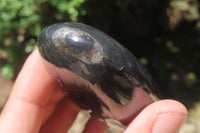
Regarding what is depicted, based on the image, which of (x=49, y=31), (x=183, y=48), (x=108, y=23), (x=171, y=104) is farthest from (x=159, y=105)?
(x=183, y=48)

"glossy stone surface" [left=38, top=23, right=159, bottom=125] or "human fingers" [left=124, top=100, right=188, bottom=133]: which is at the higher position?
"glossy stone surface" [left=38, top=23, right=159, bottom=125]

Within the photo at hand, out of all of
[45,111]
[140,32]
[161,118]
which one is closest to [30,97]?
[45,111]

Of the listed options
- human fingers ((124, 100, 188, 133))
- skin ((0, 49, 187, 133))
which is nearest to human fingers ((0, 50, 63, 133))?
skin ((0, 49, 187, 133))

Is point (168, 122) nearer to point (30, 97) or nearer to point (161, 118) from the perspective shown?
point (161, 118)

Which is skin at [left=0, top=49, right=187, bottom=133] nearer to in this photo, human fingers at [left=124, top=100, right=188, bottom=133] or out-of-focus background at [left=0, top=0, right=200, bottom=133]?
human fingers at [left=124, top=100, right=188, bottom=133]

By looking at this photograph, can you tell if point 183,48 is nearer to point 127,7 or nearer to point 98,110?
point 127,7

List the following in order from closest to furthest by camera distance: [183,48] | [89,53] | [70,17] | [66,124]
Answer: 1. [89,53]
2. [66,124]
3. [70,17]
4. [183,48]

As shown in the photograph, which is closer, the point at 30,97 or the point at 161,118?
the point at 161,118

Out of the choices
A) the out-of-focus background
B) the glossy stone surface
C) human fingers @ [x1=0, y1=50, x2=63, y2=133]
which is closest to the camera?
the glossy stone surface
